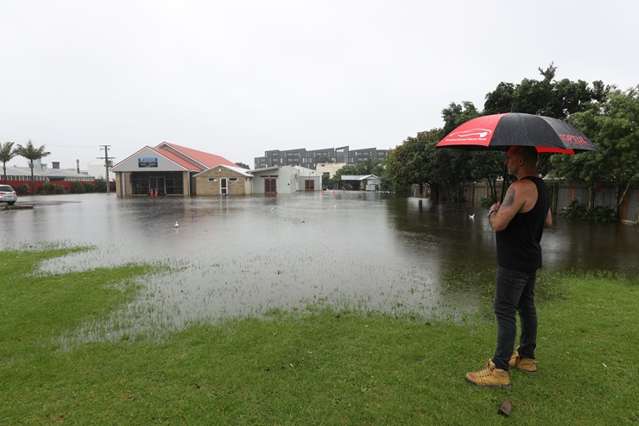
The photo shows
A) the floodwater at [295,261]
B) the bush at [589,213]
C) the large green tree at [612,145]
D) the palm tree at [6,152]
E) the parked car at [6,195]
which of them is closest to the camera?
the floodwater at [295,261]

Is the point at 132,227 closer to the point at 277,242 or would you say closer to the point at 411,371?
the point at 277,242

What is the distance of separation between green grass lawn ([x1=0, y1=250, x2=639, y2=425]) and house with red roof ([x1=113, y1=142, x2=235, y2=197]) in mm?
45428

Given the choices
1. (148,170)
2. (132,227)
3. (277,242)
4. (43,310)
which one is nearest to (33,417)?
(43,310)

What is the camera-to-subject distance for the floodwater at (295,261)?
5.32 metres

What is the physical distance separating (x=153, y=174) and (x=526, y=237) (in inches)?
2000

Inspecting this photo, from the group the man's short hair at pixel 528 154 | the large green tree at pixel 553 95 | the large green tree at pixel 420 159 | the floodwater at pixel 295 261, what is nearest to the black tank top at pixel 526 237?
the man's short hair at pixel 528 154

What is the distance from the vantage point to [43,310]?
498 cm

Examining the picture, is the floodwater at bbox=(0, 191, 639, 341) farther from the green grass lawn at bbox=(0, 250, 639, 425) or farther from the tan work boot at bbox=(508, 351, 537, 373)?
the tan work boot at bbox=(508, 351, 537, 373)

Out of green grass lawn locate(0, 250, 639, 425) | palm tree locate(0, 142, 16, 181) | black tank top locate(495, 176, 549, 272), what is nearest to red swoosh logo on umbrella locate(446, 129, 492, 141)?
black tank top locate(495, 176, 549, 272)

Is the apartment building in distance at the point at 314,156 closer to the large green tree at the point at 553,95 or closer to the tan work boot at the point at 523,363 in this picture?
the large green tree at the point at 553,95

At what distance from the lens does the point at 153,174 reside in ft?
159

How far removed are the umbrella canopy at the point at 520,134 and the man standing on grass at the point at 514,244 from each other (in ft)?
0.47

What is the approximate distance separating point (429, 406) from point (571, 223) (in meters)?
15.7

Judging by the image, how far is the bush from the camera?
15742 millimetres
